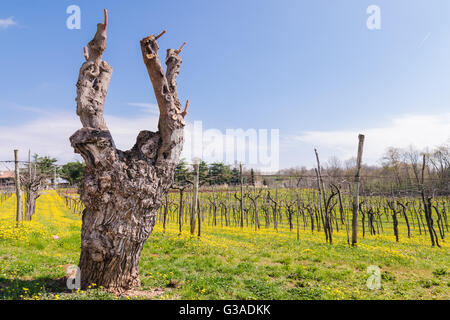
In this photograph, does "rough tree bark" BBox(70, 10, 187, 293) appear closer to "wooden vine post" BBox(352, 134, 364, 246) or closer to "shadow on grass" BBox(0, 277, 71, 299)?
"shadow on grass" BBox(0, 277, 71, 299)

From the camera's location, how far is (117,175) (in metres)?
6.05

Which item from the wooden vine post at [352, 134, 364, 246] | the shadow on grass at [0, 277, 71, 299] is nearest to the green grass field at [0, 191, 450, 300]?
the shadow on grass at [0, 277, 71, 299]

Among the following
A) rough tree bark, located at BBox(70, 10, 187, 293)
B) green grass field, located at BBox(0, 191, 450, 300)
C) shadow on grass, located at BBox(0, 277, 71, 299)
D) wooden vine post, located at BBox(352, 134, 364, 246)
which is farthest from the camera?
wooden vine post, located at BBox(352, 134, 364, 246)

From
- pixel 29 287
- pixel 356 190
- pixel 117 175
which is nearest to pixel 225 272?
pixel 117 175

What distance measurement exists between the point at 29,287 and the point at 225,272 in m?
5.14

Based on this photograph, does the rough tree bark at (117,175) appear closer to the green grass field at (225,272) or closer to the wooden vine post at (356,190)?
the green grass field at (225,272)

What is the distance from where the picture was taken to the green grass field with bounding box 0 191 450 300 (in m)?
6.43

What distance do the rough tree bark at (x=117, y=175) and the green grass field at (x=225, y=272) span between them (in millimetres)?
562

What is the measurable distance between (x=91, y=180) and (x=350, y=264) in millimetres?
9579

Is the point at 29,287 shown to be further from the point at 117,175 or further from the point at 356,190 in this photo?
the point at 356,190

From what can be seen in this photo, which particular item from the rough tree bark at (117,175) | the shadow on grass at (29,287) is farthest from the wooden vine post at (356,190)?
the shadow on grass at (29,287)

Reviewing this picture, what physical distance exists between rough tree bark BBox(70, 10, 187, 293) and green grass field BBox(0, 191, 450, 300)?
56 cm
